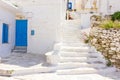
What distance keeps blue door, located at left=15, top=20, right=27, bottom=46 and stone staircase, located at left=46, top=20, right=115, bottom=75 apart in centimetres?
274

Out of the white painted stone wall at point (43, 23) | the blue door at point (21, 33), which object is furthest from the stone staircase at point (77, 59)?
the blue door at point (21, 33)

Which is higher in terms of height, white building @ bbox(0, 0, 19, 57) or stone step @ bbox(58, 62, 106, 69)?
white building @ bbox(0, 0, 19, 57)

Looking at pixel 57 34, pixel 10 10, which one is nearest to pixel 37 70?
pixel 57 34

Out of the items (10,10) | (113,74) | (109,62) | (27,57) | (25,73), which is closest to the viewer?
(25,73)

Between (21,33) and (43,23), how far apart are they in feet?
6.74

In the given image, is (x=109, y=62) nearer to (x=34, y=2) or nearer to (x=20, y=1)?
(x=34, y=2)

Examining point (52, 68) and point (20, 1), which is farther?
point (20, 1)

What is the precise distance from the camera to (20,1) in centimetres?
1675

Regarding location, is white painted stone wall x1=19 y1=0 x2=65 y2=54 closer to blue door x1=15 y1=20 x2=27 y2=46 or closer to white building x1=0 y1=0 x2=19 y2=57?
blue door x1=15 y1=20 x2=27 y2=46

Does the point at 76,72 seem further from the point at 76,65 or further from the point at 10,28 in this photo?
the point at 10,28

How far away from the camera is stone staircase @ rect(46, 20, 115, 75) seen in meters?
12.5

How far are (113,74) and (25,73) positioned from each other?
4.51 m

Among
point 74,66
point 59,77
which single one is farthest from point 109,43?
point 59,77

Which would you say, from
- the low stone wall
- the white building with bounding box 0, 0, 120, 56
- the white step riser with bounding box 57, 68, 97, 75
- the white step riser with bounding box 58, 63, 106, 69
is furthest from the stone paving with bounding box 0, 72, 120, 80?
the white building with bounding box 0, 0, 120, 56
